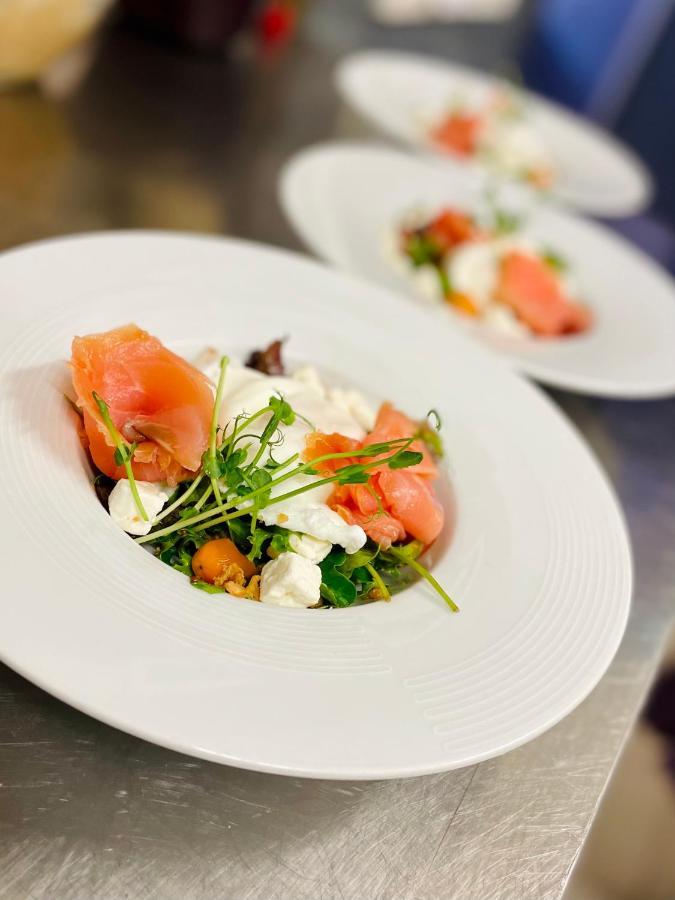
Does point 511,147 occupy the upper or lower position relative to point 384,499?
lower

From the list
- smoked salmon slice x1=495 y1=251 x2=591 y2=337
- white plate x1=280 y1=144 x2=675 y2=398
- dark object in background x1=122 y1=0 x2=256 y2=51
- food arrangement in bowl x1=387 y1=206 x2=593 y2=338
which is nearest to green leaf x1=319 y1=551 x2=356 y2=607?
white plate x1=280 y1=144 x2=675 y2=398

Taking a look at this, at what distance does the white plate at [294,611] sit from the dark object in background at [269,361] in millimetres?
79

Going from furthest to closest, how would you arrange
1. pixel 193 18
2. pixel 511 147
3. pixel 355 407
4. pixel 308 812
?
pixel 193 18 → pixel 511 147 → pixel 355 407 → pixel 308 812

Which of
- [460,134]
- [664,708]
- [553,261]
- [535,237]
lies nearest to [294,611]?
[553,261]

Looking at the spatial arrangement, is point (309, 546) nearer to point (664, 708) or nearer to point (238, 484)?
point (238, 484)

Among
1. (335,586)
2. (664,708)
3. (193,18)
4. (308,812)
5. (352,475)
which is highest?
(352,475)

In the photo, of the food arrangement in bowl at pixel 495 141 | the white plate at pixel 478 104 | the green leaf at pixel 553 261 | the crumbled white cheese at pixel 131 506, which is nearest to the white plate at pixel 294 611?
the crumbled white cheese at pixel 131 506

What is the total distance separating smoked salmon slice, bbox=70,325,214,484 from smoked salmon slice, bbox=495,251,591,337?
110 centimetres

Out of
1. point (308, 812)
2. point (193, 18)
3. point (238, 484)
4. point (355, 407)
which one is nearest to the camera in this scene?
point (308, 812)

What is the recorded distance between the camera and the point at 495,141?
2.81 meters

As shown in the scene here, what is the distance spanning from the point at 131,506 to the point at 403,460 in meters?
0.33

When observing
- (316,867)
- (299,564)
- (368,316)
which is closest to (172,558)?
(299,564)

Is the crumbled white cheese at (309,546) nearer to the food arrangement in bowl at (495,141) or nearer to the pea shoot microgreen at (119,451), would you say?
the pea shoot microgreen at (119,451)

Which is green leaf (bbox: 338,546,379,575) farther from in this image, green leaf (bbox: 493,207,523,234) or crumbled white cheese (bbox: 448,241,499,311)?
green leaf (bbox: 493,207,523,234)
